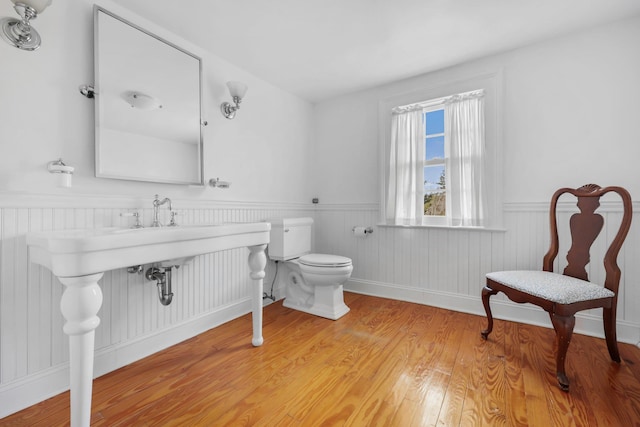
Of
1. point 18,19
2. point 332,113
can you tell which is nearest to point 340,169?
point 332,113

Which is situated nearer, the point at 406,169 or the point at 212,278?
the point at 212,278

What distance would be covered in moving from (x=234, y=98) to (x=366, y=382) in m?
2.13

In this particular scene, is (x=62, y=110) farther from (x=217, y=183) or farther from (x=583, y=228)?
(x=583, y=228)

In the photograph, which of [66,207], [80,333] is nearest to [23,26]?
[66,207]

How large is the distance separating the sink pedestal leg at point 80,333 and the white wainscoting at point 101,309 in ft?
1.88

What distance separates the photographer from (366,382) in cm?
145

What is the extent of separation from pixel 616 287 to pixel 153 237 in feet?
7.79

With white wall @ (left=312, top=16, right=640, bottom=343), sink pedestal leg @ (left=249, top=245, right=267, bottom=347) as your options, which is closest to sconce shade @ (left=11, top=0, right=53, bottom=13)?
sink pedestal leg @ (left=249, top=245, right=267, bottom=347)

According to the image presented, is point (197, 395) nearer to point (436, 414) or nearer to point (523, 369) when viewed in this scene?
point (436, 414)

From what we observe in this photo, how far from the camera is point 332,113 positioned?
10.3 feet

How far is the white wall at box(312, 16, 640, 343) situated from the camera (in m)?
1.87

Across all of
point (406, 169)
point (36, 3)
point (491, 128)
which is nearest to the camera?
point (36, 3)

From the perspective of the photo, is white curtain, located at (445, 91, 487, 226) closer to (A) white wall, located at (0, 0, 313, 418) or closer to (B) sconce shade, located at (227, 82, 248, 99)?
(B) sconce shade, located at (227, 82, 248, 99)

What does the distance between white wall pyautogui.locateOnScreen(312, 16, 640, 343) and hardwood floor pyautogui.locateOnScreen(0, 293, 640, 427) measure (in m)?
0.45
